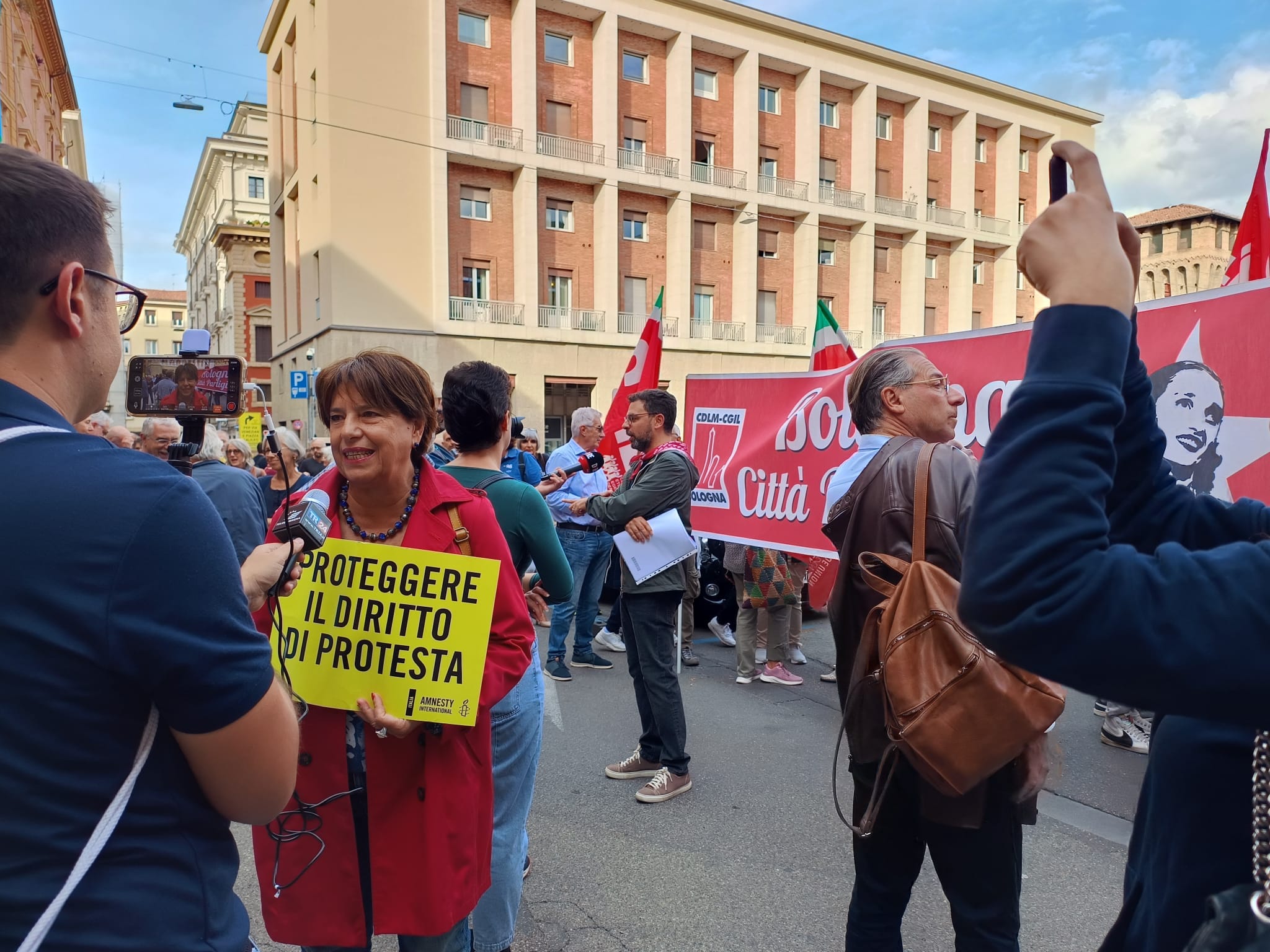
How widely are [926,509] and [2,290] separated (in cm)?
198

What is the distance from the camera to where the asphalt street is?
2975 mm

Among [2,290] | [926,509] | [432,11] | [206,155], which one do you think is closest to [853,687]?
[926,509]

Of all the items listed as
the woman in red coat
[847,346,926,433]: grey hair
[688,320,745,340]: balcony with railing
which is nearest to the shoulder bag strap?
[847,346,926,433]: grey hair

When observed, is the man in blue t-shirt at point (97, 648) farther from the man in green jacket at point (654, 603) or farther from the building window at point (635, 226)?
the building window at point (635, 226)

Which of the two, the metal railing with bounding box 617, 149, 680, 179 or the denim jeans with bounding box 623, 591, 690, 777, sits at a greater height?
the metal railing with bounding box 617, 149, 680, 179

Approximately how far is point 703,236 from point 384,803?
2986 centimetres

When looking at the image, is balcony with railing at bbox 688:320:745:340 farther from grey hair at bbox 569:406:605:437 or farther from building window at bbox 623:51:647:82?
grey hair at bbox 569:406:605:437

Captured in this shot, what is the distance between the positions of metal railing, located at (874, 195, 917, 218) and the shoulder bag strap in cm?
3363

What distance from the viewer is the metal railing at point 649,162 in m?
27.9

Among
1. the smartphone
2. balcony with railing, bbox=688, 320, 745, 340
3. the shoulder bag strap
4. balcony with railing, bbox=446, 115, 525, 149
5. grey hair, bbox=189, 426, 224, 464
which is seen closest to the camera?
the smartphone

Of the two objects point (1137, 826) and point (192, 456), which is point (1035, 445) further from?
point (192, 456)

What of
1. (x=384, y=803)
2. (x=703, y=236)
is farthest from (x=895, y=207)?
(x=384, y=803)

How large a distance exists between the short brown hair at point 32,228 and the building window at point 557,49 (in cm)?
2942

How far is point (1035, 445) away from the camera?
2.58 feet
